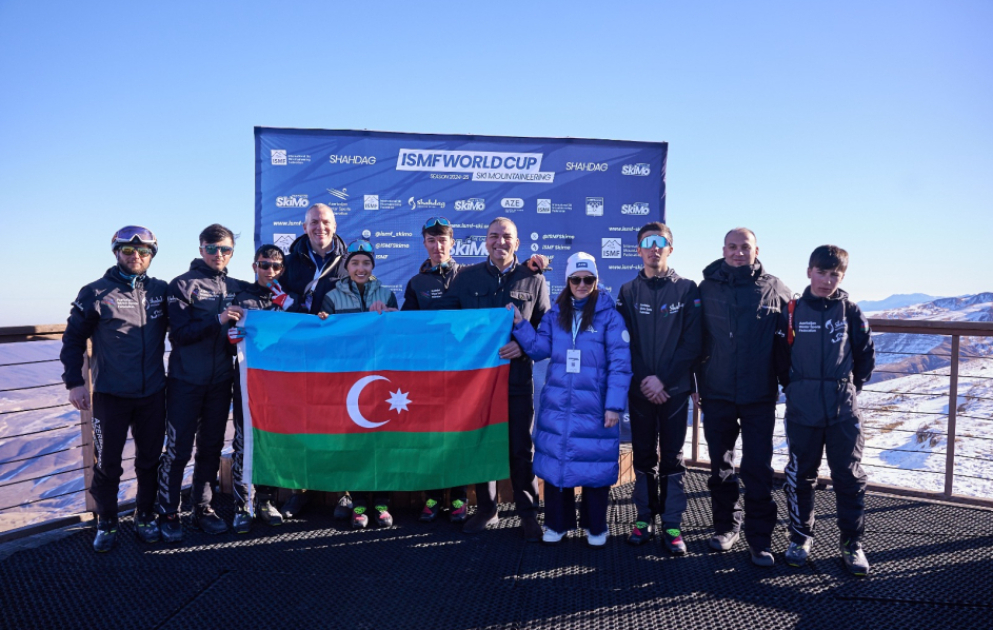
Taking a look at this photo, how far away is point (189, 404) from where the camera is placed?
12.3 ft

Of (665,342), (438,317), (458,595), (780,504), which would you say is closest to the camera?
(458,595)

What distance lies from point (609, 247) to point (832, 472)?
335cm

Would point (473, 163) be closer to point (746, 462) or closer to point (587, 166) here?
point (587, 166)

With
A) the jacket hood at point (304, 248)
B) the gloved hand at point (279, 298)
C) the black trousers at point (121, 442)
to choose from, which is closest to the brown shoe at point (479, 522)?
the gloved hand at point (279, 298)

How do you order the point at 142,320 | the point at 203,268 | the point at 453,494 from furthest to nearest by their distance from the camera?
1. the point at 453,494
2. the point at 203,268
3. the point at 142,320

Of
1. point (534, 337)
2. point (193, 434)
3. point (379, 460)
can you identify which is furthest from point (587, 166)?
point (193, 434)

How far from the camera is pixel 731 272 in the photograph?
3.50 m

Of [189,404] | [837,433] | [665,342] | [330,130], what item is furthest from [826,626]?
[330,130]

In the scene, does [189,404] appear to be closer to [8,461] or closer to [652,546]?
[8,461]

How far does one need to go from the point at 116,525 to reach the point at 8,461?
30.2 inches

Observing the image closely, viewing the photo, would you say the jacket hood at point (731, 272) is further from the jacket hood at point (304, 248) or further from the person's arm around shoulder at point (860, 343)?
the jacket hood at point (304, 248)

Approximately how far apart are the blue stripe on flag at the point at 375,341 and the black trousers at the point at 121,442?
2.33 ft

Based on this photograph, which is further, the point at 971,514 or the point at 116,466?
the point at 971,514

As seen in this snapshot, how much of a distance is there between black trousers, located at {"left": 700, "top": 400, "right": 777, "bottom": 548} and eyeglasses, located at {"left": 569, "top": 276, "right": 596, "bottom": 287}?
1.08m
